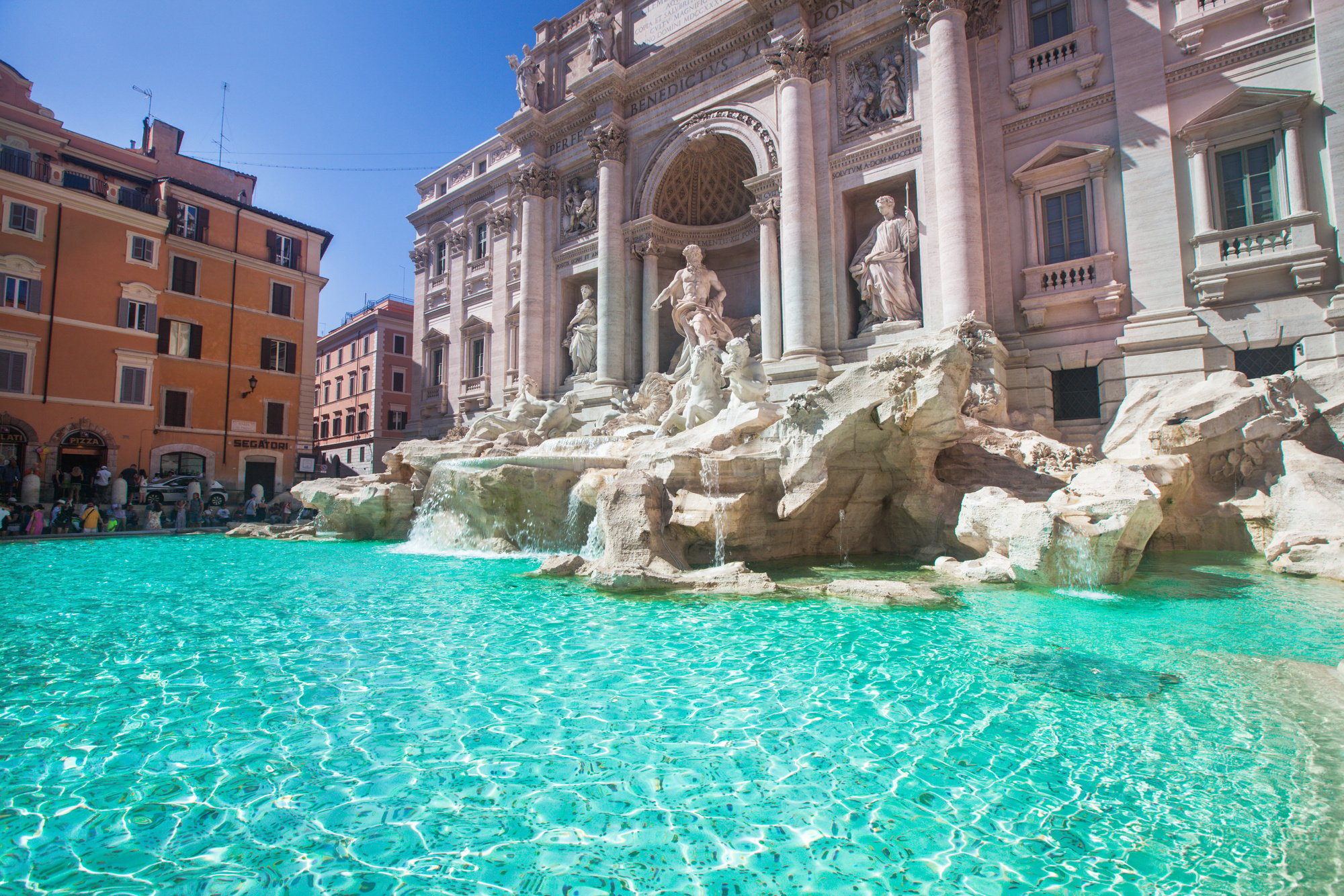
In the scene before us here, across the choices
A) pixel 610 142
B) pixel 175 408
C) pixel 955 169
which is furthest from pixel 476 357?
pixel 955 169

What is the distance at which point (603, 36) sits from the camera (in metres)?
19.5

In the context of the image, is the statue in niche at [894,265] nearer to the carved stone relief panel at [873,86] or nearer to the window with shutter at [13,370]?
the carved stone relief panel at [873,86]

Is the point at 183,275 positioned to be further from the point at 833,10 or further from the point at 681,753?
the point at 681,753

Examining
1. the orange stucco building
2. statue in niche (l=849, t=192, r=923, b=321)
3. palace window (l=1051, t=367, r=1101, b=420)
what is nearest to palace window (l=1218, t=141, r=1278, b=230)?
palace window (l=1051, t=367, r=1101, b=420)

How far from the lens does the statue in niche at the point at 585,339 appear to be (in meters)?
20.3

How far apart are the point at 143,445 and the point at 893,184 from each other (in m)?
23.4

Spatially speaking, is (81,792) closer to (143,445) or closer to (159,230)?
(143,445)

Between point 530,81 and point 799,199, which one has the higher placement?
point 530,81

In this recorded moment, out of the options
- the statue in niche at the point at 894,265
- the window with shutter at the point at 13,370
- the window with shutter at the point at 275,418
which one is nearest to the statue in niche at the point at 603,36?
the statue in niche at the point at 894,265

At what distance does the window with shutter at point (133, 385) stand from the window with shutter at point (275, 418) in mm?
3906

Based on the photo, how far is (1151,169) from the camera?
12.0m

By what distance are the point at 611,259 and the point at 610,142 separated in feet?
11.4

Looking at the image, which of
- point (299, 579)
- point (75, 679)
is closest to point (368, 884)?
point (75, 679)

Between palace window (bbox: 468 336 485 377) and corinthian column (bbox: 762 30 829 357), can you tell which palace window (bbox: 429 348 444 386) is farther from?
corinthian column (bbox: 762 30 829 357)
